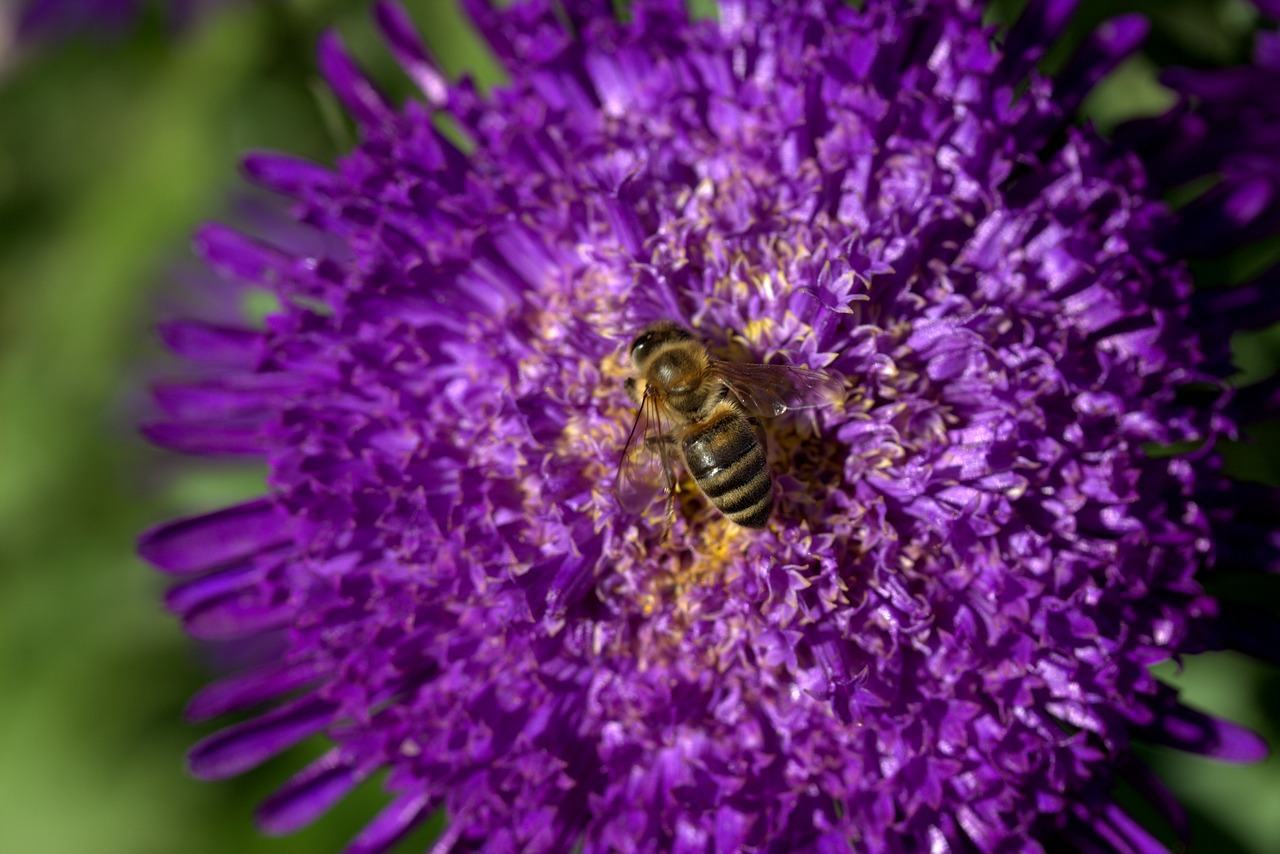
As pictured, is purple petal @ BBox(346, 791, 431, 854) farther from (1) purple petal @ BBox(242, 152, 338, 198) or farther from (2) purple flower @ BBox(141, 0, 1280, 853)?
(1) purple petal @ BBox(242, 152, 338, 198)

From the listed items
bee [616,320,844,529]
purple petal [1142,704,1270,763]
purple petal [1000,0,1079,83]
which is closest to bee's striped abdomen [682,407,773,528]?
bee [616,320,844,529]

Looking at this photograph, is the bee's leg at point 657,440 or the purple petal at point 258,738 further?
the purple petal at point 258,738

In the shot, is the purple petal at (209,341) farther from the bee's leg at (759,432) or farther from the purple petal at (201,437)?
the bee's leg at (759,432)

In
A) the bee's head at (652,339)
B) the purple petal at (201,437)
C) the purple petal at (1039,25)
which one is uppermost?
the purple petal at (201,437)

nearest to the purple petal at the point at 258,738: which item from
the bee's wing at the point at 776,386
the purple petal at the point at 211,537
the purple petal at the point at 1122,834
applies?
the purple petal at the point at 211,537

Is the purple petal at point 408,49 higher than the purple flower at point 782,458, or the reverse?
the purple petal at point 408,49

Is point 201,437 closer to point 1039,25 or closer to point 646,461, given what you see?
point 646,461
